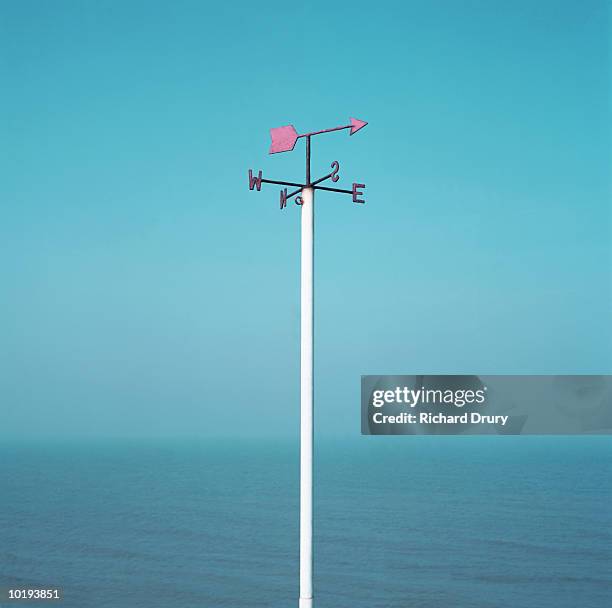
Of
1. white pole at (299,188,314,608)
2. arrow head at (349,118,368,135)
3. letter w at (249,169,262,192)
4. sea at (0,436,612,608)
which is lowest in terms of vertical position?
sea at (0,436,612,608)

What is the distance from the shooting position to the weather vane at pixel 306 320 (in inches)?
271

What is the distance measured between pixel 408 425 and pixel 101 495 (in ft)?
228

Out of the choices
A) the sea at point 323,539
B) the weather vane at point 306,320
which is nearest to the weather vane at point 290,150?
the weather vane at point 306,320

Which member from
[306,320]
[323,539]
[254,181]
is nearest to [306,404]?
[306,320]

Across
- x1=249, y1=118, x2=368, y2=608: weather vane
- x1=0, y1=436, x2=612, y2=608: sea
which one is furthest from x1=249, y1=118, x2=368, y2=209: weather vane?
x1=0, y1=436, x2=612, y2=608: sea

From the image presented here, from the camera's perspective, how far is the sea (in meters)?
36.8

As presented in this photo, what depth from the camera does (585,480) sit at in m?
81.1

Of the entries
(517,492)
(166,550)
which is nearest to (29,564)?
(166,550)

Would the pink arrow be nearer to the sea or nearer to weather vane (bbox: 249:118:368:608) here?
weather vane (bbox: 249:118:368:608)

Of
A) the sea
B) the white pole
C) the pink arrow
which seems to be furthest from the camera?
the sea

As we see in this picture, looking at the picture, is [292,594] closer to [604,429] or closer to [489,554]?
[489,554]

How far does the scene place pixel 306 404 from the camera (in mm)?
6895

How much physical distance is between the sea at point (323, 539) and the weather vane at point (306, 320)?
2572 centimetres

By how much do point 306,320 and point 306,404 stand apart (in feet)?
2.36
